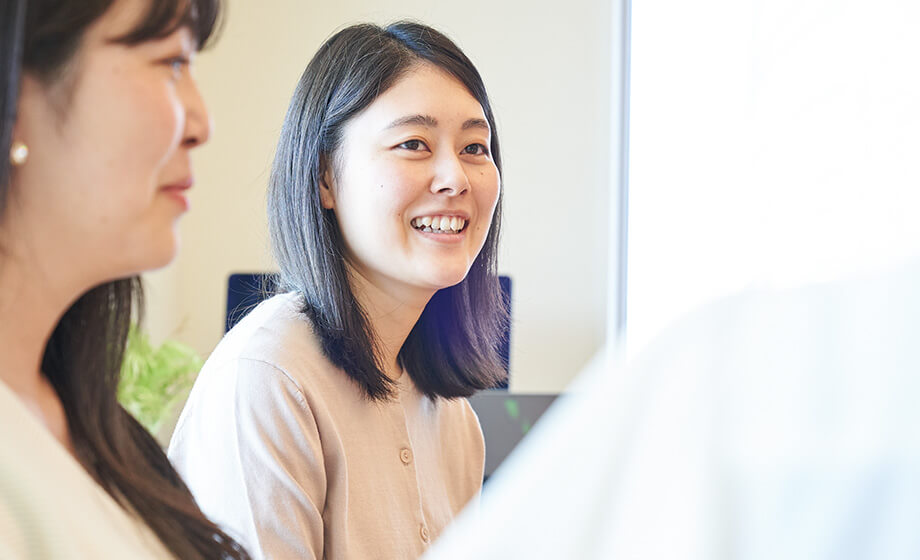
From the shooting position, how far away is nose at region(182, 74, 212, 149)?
62 cm

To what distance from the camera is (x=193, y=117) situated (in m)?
0.62

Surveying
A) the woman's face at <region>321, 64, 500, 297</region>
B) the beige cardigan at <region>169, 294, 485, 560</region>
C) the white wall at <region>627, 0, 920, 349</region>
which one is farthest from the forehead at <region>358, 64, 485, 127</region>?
the white wall at <region>627, 0, 920, 349</region>

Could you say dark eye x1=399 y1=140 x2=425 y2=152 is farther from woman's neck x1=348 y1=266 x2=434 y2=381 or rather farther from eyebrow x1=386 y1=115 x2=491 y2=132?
woman's neck x1=348 y1=266 x2=434 y2=381

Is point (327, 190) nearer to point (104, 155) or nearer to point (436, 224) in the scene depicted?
point (436, 224)

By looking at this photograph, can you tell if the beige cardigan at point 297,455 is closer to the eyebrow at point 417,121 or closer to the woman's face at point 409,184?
the woman's face at point 409,184

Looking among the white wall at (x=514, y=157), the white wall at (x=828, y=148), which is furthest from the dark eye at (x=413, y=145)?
the white wall at (x=514, y=157)

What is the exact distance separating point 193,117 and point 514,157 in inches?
98.4

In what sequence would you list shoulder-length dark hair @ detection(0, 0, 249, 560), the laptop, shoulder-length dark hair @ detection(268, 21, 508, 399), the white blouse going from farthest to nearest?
the laptop
shoulder-length dark hair @ detection(268, 21, 508, 399)
shoulder-length dark hair @ detection(0, 0, 249, 560)
the white blouse

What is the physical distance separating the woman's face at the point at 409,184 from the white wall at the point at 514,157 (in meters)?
1.88

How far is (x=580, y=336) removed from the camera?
3.10 metres

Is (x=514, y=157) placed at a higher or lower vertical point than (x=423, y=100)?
lower

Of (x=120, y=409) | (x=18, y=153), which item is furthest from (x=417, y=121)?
(x=18, y=153)

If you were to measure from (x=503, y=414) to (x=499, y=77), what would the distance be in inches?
53.6

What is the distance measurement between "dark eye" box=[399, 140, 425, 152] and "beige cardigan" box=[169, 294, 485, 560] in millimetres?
228
